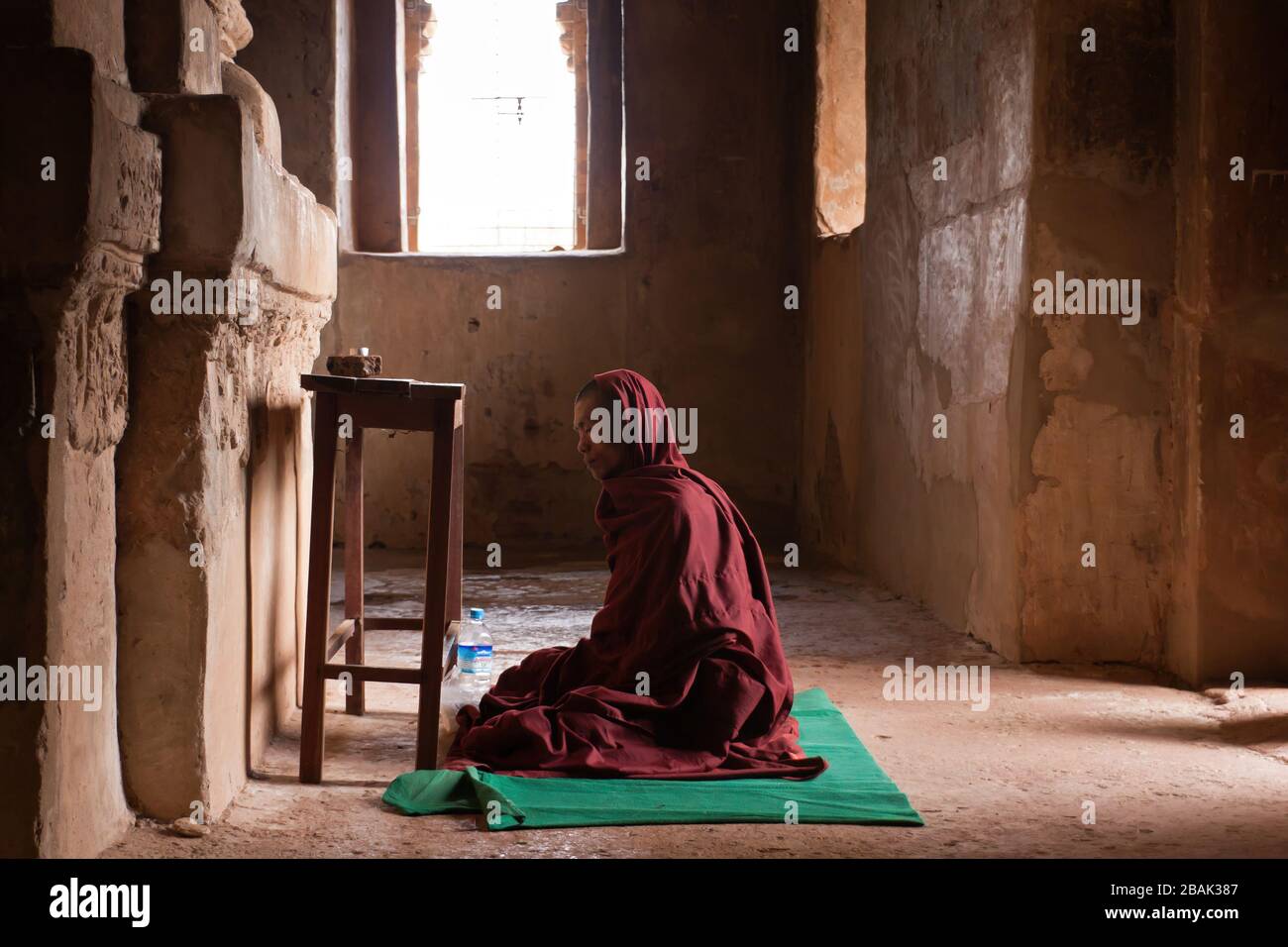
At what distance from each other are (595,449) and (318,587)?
934 mm

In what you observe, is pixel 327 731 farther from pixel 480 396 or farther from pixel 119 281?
pixel 480 396

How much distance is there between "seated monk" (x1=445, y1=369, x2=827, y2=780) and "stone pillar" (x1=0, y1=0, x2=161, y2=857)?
1192 millimetres

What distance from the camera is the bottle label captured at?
4.66 metres

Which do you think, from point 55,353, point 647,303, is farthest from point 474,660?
point 647,303

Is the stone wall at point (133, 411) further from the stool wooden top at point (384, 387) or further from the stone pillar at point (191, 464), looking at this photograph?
the stool wooden top at point (384, 387)

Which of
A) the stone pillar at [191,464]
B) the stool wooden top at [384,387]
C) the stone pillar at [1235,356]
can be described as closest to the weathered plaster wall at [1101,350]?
the stone pillar at [1235,356]

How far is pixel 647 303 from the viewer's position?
28.8 ft

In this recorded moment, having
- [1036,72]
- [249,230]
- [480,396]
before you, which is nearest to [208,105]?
[249,230]

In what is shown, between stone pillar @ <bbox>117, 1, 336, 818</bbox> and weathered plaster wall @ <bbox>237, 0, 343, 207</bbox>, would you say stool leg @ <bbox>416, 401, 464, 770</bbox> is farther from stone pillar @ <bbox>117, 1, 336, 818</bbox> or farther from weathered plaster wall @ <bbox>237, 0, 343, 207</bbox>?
weathered plaster wall @ <bbox>237, 0, 343, 207</bbox>

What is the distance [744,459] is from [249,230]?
232 inches

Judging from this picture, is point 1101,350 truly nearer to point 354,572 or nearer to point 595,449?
point 595,449

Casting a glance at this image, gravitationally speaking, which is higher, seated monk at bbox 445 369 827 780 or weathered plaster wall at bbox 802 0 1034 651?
weathered plaster wall at bbox 802 0 1034 651

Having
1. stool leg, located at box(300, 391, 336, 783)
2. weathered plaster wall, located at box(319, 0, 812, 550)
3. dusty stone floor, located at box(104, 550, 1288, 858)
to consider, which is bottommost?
dusty stone floor, located at box(104, 550, 1288, 858)

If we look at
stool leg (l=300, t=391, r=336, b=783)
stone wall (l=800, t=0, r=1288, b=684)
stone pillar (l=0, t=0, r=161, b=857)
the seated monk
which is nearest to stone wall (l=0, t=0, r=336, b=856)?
stone pillar (l=0, t=0, r=161, b=857)
